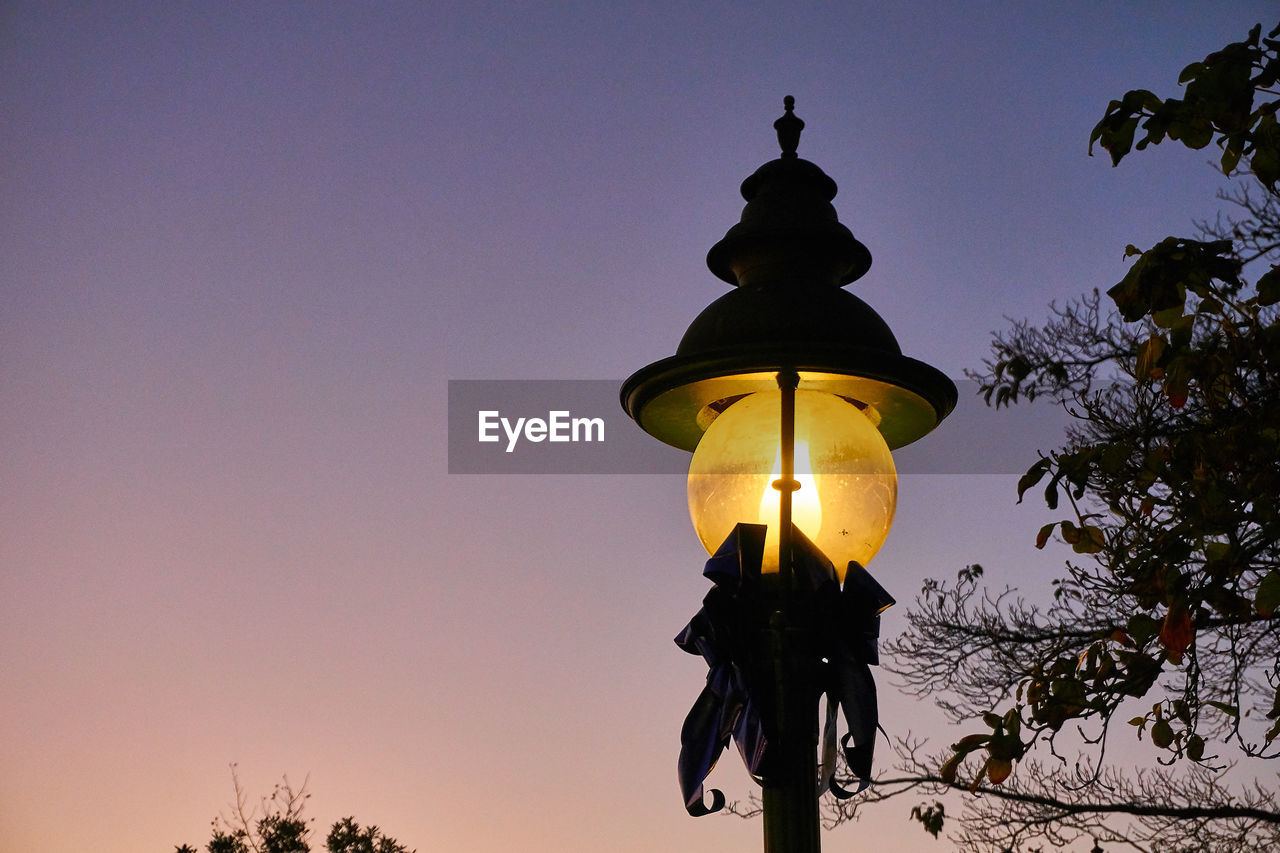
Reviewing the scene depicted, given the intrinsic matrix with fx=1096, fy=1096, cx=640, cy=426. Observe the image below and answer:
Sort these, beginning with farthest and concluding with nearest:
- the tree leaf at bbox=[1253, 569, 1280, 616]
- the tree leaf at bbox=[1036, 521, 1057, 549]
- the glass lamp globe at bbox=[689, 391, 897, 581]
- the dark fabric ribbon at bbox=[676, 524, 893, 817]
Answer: the tree leaf at bbox=[1036, 521, 1057, 549] → the glass lamp globe at bbox=[689, 391, 897, 581] → the dark fabric ribbon at bbox=[676, 524, 893, 817] → the tree leaf at bbox=[1253, 569, 1280, 616]

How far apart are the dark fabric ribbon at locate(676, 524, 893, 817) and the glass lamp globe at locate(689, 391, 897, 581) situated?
91 millimetres

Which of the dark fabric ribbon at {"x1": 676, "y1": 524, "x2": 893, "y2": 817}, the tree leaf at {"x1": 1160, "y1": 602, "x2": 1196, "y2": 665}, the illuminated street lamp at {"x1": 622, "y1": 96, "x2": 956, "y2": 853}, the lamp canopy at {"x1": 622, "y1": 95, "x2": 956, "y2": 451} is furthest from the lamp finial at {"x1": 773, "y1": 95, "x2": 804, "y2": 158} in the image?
the tree leaf at {"x1": 1160, "y1": 602, "x2": 1196, "y2": 665}

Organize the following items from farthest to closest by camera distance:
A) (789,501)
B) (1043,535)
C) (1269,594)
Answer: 1. (1043,535)
2. (789,501)
3. (1269,594)

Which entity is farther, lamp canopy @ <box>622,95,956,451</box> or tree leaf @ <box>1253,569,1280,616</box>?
lamp canopy @ <box>622,95,956,451</box>

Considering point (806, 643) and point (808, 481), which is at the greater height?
point (808, 481)

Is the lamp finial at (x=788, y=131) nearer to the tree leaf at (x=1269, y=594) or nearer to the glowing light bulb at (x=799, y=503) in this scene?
the glowing light bulb at (x=799, y=503)

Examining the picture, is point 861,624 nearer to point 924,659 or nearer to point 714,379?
point 714,379

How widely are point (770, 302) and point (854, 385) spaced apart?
1.17 feet

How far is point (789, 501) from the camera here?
9.67 feet

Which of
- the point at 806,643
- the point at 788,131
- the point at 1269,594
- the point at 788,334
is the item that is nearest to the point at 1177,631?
the point at 1269,594

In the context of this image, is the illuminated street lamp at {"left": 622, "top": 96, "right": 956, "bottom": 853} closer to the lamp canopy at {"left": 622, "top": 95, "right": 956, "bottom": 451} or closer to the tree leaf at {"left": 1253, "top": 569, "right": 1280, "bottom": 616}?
the lamp canopy at {"left": 622, "top": 95, "right": 956, "bottom": 451}

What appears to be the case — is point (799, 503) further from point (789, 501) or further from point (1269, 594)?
point (1269, 594)

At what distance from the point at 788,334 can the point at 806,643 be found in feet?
2.81

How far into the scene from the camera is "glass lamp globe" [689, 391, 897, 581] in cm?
301
